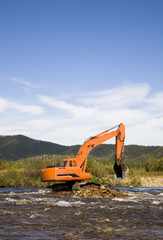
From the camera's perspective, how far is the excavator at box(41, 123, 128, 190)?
2097 centimetres

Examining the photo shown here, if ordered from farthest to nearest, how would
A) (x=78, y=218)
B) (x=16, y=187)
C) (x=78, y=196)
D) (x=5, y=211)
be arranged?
(x=16, y=187) → (x=78, y=196) → (x=5, y=211) → (x=78, y=218)

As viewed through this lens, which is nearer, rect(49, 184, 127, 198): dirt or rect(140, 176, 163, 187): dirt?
rect(49, 184, 127, 198): dirt

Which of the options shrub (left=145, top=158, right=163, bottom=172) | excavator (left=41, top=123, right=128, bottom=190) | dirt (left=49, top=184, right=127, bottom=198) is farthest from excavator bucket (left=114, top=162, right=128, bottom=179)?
shrub (left=145, top=158, right=163, bottom=172)

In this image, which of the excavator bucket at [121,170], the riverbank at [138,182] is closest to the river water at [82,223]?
the excavator bucket at [121,170]

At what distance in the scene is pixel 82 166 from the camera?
22.9 m

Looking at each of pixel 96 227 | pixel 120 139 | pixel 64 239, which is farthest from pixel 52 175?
pixel 64 239

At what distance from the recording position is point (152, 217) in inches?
463

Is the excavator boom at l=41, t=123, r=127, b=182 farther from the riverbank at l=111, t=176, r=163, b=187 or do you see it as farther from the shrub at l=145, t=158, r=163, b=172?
the shrub at l=145, t=158, r=163, b=172

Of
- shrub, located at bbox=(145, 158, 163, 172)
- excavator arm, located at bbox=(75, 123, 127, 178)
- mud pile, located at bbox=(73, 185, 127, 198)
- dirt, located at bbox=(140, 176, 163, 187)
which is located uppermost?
excavator arm, located at bbox=(75, 123, 127, 178)

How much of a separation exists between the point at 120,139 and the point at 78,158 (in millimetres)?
3793

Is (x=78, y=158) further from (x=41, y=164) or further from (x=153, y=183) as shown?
(x=153, y=183)

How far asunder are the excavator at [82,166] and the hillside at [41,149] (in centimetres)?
7887

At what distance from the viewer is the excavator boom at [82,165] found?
68.8 ft

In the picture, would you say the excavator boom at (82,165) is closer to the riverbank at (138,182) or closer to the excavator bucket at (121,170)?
the excavator bucket at (121,170)
